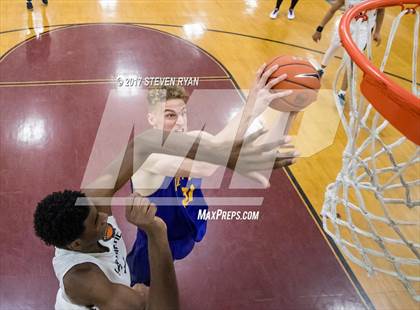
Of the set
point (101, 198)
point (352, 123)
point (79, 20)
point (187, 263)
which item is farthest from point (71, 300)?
point (79, 20)

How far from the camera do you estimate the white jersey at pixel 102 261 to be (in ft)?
6.29

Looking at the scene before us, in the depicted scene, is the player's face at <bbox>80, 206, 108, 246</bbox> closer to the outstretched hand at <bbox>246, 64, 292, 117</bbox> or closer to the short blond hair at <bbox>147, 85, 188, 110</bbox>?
the outstretched hand at <bbox>246, 64, 292, 117</bbox>

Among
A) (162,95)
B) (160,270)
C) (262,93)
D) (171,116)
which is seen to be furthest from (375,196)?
(160,270)

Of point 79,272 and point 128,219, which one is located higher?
point 128,219

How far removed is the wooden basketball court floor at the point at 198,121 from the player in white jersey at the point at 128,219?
1.31 metres

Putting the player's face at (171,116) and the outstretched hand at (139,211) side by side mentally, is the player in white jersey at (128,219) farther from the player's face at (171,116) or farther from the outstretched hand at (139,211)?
the player's face at (171,116)

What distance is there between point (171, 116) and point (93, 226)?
1.13m

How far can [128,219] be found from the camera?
5.09 ft

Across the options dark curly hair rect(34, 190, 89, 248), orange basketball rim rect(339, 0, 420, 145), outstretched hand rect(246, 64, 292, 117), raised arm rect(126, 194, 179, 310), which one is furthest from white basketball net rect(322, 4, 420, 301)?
dark curly hair rect(34, 190, 89, 248)

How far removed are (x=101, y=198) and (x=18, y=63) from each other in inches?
183

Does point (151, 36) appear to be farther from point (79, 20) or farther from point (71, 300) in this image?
point (71, 300)

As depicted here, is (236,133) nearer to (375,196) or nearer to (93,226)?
(93,226)

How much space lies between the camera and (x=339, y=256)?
11.5 ft

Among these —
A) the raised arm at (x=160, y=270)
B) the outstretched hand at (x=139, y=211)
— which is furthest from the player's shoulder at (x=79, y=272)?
the outstretched hand at (x=139, y=211)
